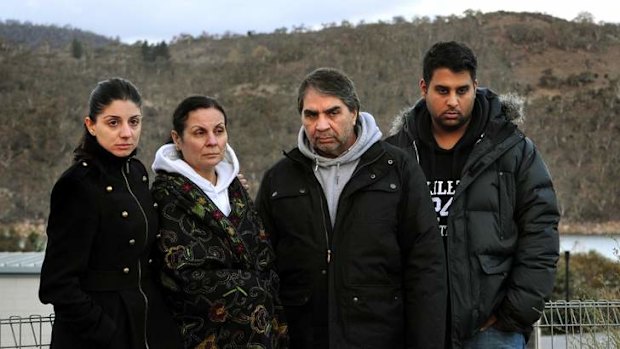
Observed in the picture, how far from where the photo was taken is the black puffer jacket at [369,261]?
3.26 meters

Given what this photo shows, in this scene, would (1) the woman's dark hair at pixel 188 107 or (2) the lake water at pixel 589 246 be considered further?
(2) the lake water at pixel 589 246

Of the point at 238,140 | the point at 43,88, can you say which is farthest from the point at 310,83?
the point at 43,88

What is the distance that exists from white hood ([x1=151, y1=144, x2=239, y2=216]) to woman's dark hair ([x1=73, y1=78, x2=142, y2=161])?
287mm

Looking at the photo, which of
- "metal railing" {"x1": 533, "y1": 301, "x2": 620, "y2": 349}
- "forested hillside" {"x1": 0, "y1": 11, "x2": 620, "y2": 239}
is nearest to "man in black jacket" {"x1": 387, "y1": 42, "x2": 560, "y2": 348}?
"metal railing" {"x1": 533, "y1": 301, "x2": 620, "y2": 349}

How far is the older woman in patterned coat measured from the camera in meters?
3.15

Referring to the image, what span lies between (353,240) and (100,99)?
1063 mm

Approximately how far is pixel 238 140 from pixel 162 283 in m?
49.9

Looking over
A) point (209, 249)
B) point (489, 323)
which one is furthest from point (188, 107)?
point (489, 323)

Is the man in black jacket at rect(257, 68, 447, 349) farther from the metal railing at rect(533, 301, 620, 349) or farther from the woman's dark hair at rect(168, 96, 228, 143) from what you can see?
the metal railing at rect(533, 301, 620, 349)

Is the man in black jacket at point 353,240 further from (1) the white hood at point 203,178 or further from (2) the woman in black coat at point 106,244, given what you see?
(2) the woman in black coat at point 106,244

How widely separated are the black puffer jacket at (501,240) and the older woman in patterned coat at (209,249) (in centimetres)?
73

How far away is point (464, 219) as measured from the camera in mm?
3400

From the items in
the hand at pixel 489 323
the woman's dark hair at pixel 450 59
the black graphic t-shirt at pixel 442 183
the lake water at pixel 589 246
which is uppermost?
the woman's dark hair at pixel 450 59

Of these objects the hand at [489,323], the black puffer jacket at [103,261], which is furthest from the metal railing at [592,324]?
the black puffer jacket at [103,261]
